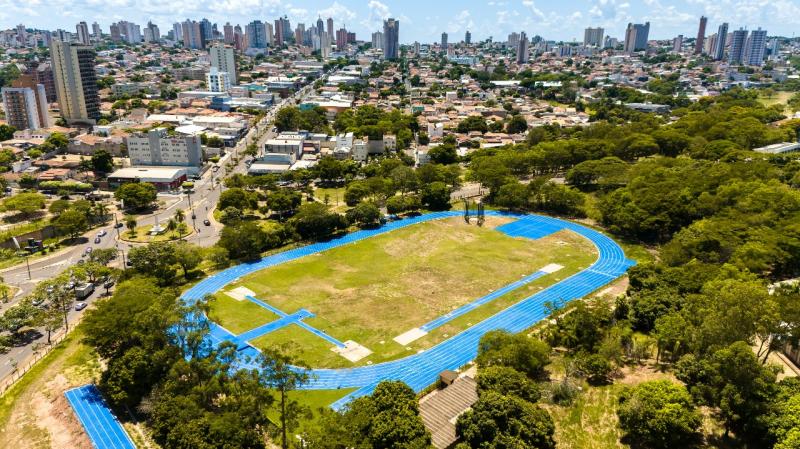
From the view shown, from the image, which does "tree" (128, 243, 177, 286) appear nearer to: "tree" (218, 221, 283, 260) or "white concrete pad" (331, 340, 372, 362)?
"tree" (218, 221, 283, 260)

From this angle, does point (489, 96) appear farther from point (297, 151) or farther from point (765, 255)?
point (765, 255)

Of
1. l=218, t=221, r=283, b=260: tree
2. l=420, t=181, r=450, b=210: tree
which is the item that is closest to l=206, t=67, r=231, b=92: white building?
l=420, t=181, r=450, b=210: tree

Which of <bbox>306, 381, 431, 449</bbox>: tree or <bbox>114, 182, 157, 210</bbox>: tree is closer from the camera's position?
<bbox>306, 381, 431, 449</bbox>: tree

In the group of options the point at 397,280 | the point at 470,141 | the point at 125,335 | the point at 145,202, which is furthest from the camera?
the point at 470,141

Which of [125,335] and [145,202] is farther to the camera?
[145,202]

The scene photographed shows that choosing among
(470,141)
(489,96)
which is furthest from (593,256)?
(489,96)

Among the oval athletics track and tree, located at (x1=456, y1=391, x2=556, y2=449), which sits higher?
tree, located at (x1=456, y1=391, x2=556, y2=449)

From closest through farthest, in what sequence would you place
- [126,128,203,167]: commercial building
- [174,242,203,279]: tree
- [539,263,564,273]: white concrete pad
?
[174,242,203,279]: tree → [539,263,564,273]: white concrete pad → [126,128,203,167]: commercial building
